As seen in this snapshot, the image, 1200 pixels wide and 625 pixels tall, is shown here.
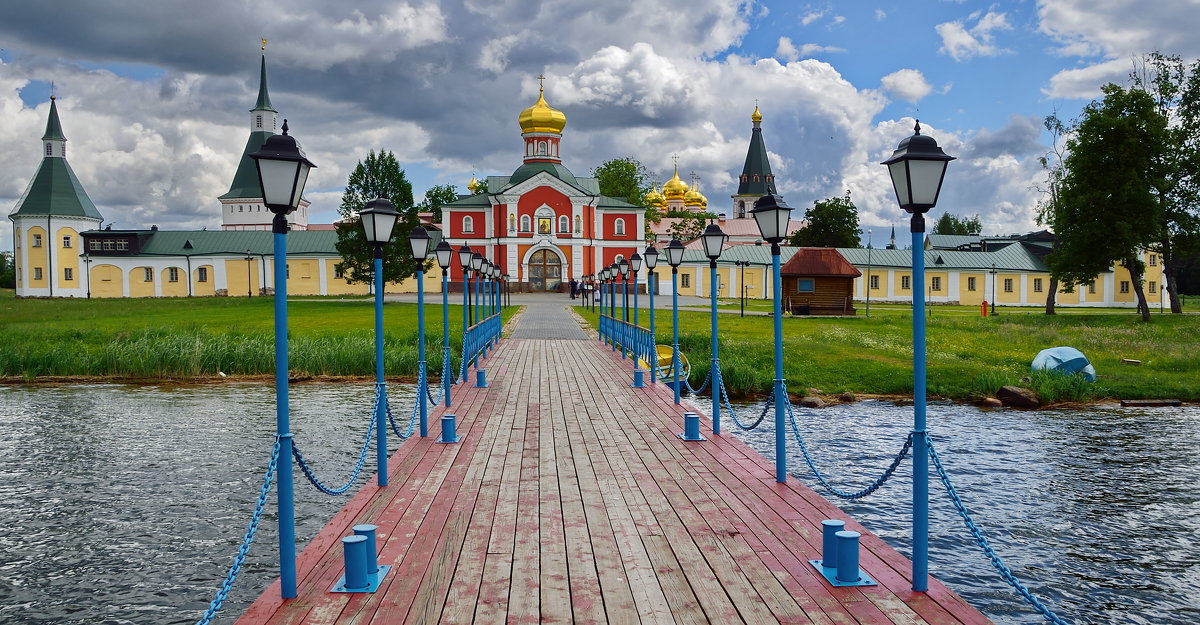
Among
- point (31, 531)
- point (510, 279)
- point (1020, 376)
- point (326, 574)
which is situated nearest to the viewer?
A: point (326, 574)

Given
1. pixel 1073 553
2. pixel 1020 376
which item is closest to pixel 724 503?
pixel 1073 553

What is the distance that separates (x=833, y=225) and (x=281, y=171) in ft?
229

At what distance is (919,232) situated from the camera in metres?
5.09

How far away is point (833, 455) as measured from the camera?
12.0 meters

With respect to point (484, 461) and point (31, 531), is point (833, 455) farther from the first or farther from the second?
point (31, 531)

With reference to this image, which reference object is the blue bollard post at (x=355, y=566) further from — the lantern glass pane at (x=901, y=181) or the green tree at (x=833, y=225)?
the green tree at (x=833, y=225)

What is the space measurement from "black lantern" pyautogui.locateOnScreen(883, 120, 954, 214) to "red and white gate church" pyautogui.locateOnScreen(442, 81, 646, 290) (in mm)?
55362

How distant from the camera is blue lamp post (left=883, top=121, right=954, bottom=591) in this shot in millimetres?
5047

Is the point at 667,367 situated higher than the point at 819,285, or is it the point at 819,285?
the point at 819,285

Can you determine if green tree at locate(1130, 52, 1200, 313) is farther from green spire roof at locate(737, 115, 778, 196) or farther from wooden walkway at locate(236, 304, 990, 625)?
green spire roof at locate(737, 115, 778, 196)

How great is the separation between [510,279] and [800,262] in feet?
79.5

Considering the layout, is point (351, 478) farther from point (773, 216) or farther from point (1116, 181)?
point (1116, 181)

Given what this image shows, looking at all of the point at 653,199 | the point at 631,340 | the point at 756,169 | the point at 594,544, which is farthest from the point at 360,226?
the point at 756,169

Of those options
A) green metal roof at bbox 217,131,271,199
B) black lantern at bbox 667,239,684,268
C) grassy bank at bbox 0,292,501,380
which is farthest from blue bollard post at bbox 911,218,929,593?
green metal roof at bbox 217,131,271,199
